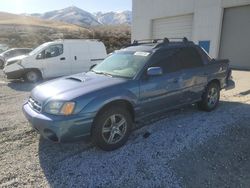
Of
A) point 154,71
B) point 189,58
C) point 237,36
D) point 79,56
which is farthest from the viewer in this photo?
point 237,36

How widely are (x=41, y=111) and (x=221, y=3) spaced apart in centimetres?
1337

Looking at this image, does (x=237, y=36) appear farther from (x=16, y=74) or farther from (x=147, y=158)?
(x=147, y=158)

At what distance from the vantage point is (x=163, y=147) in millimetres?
4426

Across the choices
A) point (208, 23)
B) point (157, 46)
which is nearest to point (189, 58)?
point (157, 46)

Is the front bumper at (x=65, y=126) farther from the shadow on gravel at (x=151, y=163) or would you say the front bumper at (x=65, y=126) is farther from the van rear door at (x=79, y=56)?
the van rear door at (x=79, y=56)

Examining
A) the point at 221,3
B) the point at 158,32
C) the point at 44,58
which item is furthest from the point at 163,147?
the point at 158,32

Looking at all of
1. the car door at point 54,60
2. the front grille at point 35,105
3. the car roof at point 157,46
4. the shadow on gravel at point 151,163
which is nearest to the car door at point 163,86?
the car roof at point 157,46

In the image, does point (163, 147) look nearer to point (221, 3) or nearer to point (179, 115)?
point (179, 115)

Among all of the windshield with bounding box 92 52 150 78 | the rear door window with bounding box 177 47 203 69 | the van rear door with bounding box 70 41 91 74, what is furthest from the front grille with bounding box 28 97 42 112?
the van rear door with bounding box 70 41 91 74

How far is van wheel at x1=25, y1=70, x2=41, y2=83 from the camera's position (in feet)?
37.4

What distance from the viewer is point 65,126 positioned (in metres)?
3.85

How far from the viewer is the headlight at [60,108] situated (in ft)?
12.8

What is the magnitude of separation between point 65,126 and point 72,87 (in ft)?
2.55

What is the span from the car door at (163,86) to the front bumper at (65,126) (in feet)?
3.86
